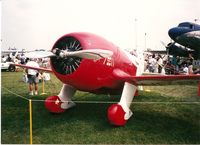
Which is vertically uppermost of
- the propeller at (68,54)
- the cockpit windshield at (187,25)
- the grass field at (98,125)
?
the cockpit windshield at (187,25)

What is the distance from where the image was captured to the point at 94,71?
7.34 meters

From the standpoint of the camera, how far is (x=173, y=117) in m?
8.32

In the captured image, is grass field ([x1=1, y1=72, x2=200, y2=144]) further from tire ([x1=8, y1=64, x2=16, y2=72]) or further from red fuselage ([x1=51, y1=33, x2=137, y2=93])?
tire ([x1=8, y1=64, x2=16, y2=72])

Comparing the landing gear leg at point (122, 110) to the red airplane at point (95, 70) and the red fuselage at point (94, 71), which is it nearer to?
the red airplane at point (95, 70)

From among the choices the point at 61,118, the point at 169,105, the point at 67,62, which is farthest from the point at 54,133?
the point at 169,105

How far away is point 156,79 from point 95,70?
5.38 feet

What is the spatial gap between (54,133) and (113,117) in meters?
1.38

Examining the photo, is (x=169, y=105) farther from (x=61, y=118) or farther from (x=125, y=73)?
(x=61, y=118)

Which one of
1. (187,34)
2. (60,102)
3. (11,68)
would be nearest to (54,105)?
(60,102)

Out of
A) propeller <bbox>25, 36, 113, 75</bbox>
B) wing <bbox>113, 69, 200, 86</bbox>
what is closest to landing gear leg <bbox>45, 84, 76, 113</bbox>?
propeller <bbox>25, 36, 113, 75</bbox>

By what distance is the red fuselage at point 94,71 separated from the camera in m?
7.18

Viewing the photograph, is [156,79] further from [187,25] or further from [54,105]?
[187,25]

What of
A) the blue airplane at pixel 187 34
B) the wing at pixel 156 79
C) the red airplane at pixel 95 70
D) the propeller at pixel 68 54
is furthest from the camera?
the blue airplane at pixel 187 34

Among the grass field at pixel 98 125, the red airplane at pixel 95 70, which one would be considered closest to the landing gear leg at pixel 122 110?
the red airplane at pixel 95 70
